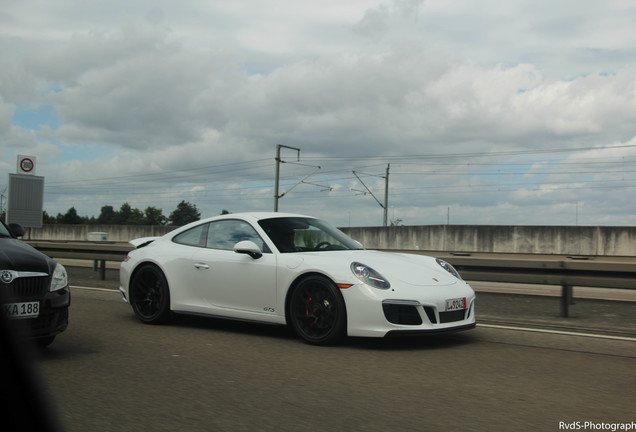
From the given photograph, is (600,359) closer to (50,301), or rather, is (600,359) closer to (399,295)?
(399,295)

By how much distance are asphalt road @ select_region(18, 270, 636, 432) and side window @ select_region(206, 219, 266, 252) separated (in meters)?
0.94

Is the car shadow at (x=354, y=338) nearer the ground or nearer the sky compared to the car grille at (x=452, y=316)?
nearer the ground

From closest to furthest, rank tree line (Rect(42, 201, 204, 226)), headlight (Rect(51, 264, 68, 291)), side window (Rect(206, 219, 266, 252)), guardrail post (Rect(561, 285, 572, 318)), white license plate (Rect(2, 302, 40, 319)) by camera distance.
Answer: white license plate (Rect(2, 302, 40, 319)), headlight (Rect(51, 264, 68, 291)), side window (Rect(206, 219, 266, 252)), guardrail post (Rect(561, 285, 572, 318)), tree line (Rect(42, 201, 204, 226))

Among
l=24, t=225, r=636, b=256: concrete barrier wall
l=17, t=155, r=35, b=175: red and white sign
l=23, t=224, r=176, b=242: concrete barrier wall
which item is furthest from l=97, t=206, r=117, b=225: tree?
l=17, t=155, r=35, b=175: red and white sign

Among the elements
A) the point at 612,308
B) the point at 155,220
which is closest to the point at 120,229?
the point at 612,308

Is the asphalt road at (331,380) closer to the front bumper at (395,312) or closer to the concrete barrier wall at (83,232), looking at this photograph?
the front bumper at (395,312)

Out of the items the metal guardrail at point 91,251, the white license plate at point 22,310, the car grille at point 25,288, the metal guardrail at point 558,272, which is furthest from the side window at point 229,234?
the metal guardrail at point 91,251

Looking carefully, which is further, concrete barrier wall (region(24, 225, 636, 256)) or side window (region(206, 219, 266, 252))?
concrete barrier wall (region(24, 225, 636, 256))

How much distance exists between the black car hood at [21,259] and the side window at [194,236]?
2062 millimetres

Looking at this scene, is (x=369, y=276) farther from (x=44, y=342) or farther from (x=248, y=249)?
(x=44, y=342)

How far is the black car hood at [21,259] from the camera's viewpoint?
496 centimetres

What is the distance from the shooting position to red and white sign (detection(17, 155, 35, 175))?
1781 cm

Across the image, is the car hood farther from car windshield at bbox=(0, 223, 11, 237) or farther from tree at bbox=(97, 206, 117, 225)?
tree at bbox=(97, 206, 117, 225)

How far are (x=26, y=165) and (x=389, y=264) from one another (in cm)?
1485
